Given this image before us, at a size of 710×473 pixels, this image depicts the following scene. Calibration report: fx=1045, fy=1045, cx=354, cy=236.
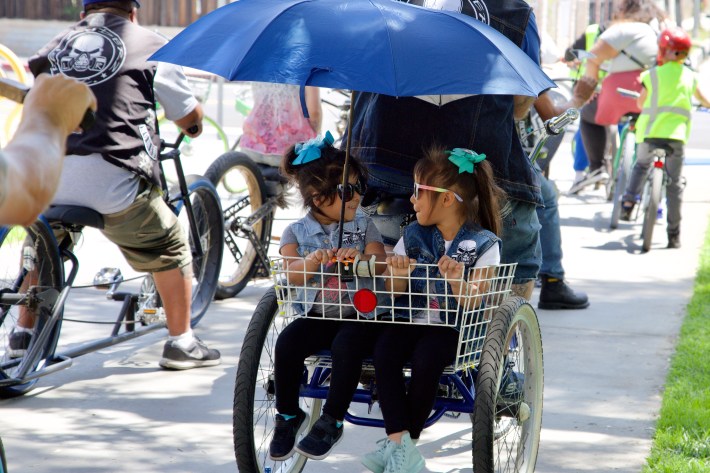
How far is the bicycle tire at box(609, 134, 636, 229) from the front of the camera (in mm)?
9398

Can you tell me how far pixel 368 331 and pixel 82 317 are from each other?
3.14m

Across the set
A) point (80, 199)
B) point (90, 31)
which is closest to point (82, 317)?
point (80, 199)

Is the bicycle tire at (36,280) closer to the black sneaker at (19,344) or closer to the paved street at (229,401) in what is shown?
the black sneaker at (19,344)

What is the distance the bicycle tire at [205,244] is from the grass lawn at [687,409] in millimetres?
2632

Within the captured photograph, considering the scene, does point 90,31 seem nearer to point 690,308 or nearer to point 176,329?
point 176,329

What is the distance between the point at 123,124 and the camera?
4664mm

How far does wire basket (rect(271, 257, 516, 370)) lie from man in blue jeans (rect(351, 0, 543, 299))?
→ 479 mm

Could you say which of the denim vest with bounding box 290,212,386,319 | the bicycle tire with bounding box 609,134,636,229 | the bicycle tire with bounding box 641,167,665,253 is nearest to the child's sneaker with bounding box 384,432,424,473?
the denim vest with bounding box 290,212,386,319

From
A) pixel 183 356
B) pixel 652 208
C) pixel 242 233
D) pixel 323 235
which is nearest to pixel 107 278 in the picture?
pixel 183 356

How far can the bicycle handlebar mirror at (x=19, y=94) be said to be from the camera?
7.36 feet

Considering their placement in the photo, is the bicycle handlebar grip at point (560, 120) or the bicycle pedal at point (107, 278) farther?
the bicycle pedal at point (107, 278)

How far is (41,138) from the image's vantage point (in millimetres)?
1991

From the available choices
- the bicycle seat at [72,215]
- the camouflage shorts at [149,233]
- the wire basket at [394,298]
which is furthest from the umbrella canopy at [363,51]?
the camouflage shorts at [149,233]

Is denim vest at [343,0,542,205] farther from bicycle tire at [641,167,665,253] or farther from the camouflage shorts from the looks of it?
bicycle tire at [641,167,665,253]
